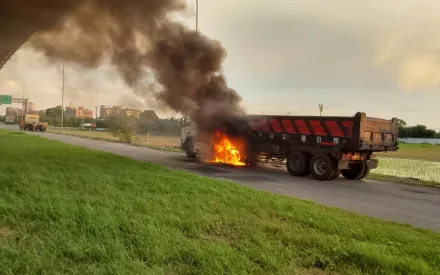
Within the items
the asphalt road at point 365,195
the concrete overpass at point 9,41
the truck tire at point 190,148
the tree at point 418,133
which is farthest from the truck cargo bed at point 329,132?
the tree at point 418,133

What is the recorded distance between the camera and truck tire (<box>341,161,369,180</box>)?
557 inches

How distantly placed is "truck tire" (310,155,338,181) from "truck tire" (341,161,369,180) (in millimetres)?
1500

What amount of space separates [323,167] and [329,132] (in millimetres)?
1275

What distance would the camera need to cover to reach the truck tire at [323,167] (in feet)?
43.3

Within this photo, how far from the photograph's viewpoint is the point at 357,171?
47.1 ft

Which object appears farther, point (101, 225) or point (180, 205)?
point (180, 205)

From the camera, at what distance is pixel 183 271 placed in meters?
3.56

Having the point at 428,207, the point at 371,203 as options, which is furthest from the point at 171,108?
the point at 428,207

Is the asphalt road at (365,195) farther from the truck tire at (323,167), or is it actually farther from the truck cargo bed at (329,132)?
the truck cargo bed at (329,132)

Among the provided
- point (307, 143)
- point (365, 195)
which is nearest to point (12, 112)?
point (307, 143)

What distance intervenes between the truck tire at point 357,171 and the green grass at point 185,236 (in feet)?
26.4

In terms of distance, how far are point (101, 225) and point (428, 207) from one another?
7.88 meters

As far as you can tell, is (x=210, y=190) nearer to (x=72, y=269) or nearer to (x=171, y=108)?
(x=72, y=269)

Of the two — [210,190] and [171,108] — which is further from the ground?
[171,108]
